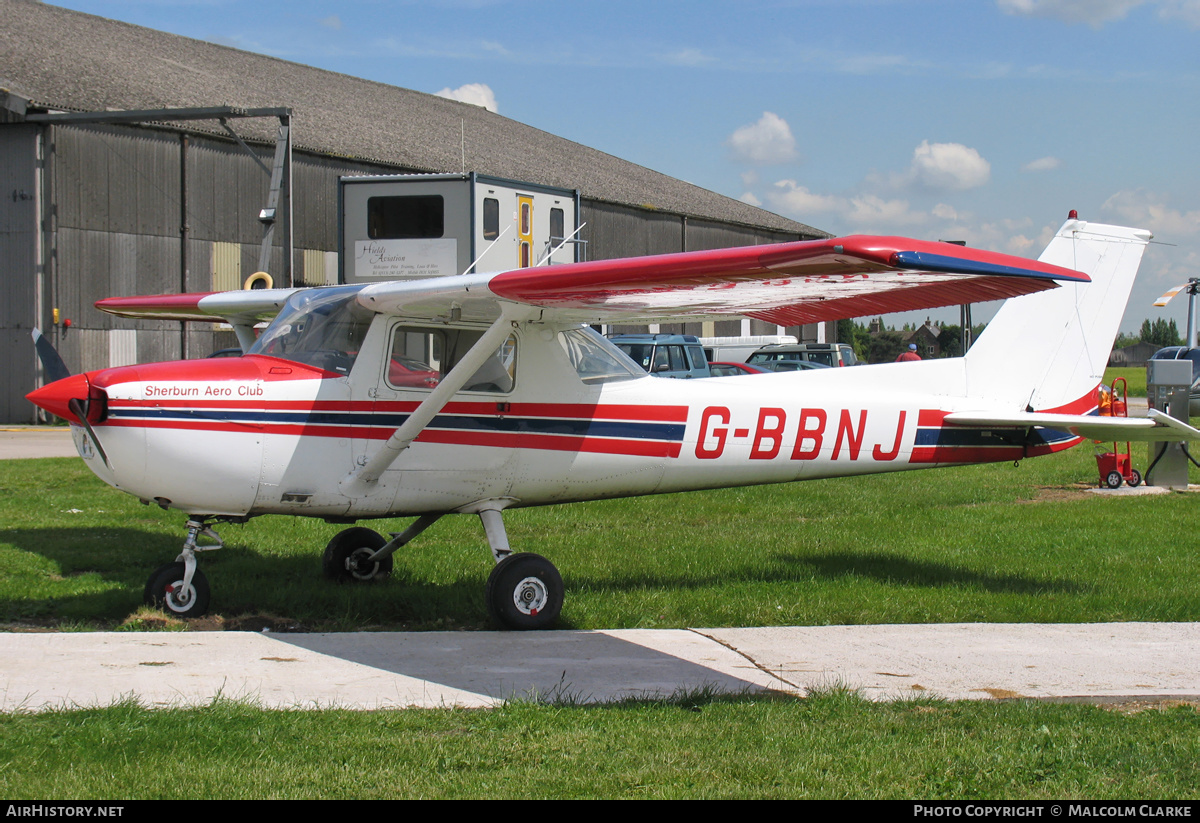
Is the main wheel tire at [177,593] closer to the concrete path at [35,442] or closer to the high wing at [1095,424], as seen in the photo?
the high wing at [1095,424]

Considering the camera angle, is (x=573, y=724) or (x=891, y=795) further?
(x=573, y=724)

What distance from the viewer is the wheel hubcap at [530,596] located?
6.27 meters

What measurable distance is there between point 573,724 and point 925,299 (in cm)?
296

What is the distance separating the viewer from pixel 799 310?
6.73 metres

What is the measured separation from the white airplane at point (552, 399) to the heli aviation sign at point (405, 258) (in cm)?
870

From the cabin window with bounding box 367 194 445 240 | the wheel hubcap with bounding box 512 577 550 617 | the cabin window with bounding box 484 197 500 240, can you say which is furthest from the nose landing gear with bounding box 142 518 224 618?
the cabin window with bounding box 367 194 445 240

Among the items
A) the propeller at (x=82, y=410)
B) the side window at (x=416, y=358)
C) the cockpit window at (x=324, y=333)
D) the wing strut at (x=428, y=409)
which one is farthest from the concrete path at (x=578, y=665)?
the cockpit window at (x=324, y=333)

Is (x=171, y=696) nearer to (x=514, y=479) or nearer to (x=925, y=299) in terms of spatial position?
(x=514, y=479)

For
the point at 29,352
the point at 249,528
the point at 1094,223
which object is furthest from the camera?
the point at 29,352

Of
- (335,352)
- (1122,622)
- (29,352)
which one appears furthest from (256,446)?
(29,352)

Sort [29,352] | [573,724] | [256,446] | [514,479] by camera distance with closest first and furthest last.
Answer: [573,724] < [256,446] < [514,479] < [29,352]

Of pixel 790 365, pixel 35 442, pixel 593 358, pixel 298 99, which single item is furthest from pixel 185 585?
pixel 298 99

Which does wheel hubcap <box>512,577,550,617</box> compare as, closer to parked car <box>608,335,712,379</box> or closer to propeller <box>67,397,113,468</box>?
propeller <box>67,397,113,468</box>

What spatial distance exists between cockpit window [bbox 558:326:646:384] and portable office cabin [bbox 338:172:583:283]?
31.9 ft
